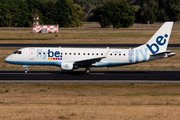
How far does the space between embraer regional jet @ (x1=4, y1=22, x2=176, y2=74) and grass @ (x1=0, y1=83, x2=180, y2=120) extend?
6.96 metres

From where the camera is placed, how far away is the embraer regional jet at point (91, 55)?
38.1m

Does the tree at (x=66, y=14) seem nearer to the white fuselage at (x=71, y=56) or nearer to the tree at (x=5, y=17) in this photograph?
the tree at (x=5, y=17)

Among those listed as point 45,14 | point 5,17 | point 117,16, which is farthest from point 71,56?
point 45,14

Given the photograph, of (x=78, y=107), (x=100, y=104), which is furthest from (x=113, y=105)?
(x=78, y=107)

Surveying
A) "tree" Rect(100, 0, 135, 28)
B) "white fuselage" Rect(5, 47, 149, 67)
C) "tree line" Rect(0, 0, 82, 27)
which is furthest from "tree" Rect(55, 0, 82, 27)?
"white fuselage" Rect(5, 47, 149, 67)

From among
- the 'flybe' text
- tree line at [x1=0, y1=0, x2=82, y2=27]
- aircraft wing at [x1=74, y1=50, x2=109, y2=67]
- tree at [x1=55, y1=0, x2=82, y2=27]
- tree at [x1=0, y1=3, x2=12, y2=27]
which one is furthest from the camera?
tree line at [x1=0, y1=0, x2=82, y2=27]

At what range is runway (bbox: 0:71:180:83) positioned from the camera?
33.5 metres

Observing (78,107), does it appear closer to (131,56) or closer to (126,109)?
(126,109)

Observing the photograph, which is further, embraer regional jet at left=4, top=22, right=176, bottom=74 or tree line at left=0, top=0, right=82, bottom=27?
tree line at left=0, top=0, right=82, bottom=27

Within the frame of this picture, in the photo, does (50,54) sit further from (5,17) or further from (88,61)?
(5,17)

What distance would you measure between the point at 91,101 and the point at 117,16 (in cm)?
13697

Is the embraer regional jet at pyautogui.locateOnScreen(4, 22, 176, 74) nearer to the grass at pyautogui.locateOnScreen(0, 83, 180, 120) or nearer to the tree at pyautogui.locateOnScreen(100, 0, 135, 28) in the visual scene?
the grass at pyautogui.locateOnScreen(0, 83, 180, 120)

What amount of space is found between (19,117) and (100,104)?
668cm

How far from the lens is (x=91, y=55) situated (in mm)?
38562
